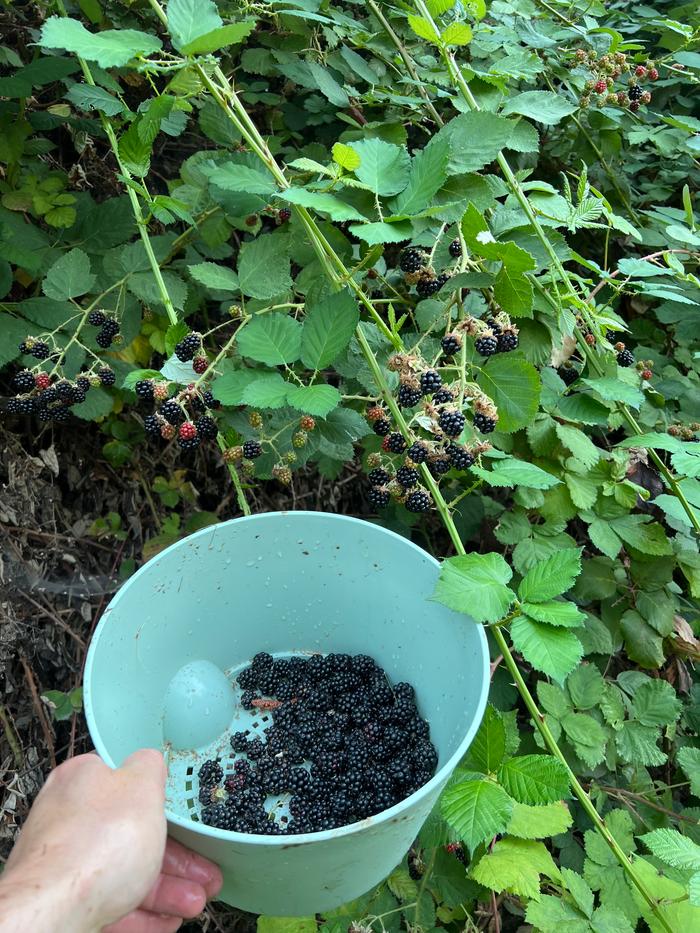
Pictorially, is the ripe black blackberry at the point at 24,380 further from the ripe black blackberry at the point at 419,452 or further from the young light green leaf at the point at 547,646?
the young light green leaf at the point at 547,646

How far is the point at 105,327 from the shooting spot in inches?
40.0

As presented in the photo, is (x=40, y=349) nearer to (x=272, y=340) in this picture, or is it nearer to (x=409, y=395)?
(x=272, y=340)

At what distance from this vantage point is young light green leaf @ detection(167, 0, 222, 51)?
2.38 ft

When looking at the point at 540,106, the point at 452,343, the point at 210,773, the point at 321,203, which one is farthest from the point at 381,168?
the point at 210,773

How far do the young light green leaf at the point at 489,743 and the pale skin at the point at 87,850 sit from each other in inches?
14.8

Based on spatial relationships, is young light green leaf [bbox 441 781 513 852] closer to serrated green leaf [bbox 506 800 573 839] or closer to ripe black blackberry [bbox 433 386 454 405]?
serrated green leaf [bbox 506 800 573 839]

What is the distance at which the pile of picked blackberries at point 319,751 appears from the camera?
3.47ft

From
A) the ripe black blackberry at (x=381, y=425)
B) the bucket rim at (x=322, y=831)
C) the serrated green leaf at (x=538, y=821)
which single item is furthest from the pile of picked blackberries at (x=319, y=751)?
the ripe black blackberry at (x=381, y=425)

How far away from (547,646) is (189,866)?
1.66 ft

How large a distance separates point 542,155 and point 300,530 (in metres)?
1.08

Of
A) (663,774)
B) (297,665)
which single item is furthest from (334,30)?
(663,774)

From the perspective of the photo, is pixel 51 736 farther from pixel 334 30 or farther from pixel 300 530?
pixel 334 30

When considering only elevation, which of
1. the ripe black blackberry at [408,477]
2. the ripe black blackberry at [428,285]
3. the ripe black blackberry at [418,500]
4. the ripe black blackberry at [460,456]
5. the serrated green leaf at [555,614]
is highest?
the ripe black blackberry at [428,285]

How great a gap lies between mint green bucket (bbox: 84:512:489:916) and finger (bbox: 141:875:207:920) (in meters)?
0.04
